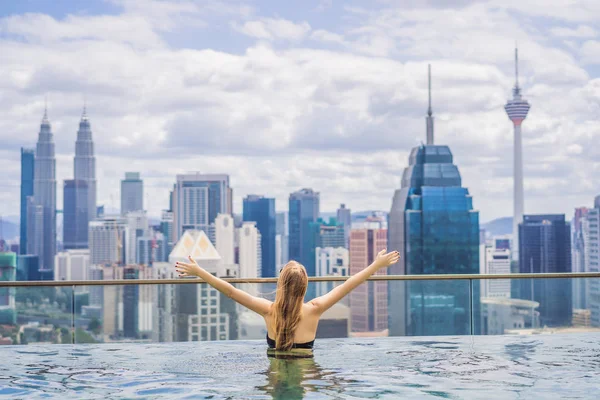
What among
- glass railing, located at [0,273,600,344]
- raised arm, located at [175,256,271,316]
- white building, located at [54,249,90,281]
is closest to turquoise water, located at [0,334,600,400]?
raised arm, located at [175,256,271,316]

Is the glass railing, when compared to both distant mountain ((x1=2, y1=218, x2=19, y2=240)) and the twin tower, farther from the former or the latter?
the twin tower

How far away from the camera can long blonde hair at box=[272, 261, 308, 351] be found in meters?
→ 4.98

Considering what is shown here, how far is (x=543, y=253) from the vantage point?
9906 centimetres

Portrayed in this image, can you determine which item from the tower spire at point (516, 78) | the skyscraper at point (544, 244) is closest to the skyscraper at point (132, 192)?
the skyscraper at point (544, 244)

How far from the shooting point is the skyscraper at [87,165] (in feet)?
404

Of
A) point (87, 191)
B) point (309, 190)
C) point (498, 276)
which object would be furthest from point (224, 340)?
point (87, 191)

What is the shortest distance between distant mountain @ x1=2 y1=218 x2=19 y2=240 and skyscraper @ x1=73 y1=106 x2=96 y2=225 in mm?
12893

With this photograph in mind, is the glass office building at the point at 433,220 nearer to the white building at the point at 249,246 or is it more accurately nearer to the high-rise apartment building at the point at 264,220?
the high-rise apartment building at the point at 264,220

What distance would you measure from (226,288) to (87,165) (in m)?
123

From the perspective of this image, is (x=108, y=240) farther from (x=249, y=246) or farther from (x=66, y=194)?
(x=249, y=246)

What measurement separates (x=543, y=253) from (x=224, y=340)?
318 ft

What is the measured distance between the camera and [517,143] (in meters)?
134

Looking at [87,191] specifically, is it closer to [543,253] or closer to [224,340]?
[543,253]

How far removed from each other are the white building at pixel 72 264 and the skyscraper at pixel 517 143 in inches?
2285
